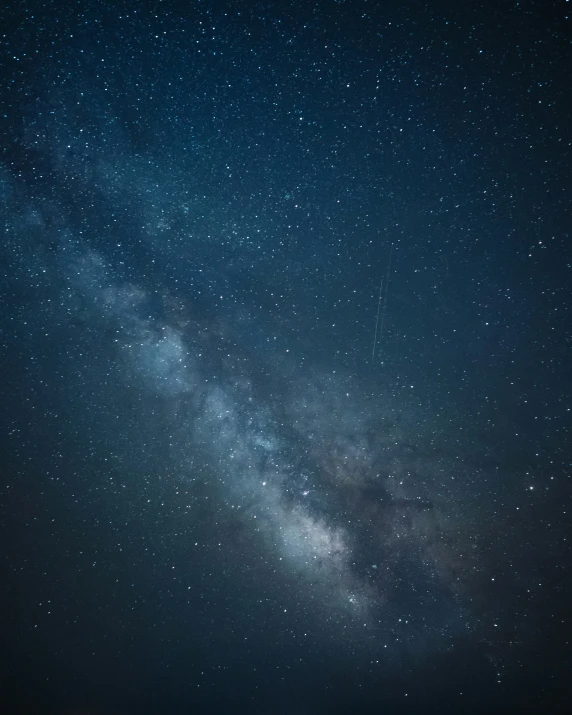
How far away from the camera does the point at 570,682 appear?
4.76m

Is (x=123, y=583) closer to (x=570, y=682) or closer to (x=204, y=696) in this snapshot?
(x=204, y=696)

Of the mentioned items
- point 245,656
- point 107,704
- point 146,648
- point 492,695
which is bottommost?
point 107,704

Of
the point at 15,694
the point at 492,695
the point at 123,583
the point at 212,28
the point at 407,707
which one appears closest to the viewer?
the point at 212,28

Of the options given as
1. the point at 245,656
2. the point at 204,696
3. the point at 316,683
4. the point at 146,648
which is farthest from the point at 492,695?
the point at 146,648

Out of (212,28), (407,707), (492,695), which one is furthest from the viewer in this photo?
(407,707)

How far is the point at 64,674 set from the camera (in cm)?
568

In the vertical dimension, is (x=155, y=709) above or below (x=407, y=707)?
below

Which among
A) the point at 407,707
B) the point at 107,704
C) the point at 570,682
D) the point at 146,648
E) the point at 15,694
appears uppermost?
the point at 570,682

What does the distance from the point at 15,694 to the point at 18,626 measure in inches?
80.4

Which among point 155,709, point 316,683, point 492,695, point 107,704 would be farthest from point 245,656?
point 492,695

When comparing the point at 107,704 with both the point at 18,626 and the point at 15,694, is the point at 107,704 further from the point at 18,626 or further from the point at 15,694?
the point at 18,626

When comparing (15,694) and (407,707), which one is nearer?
(407,707)

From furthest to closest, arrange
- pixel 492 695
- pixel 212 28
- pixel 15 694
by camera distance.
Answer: pixel 15 694, pixel 492 695, pixel 212 28

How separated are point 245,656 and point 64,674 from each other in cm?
312
